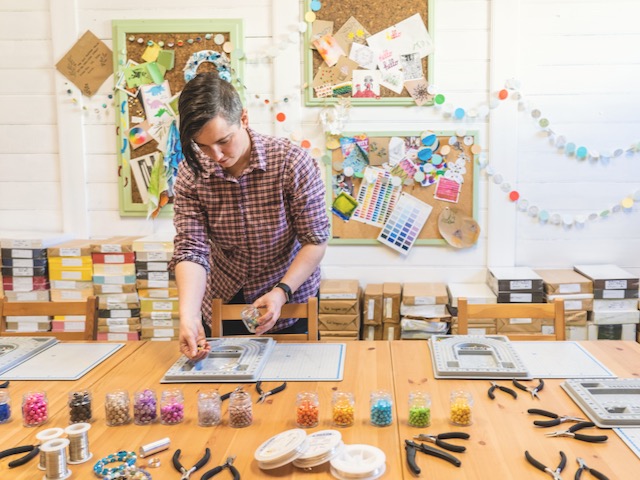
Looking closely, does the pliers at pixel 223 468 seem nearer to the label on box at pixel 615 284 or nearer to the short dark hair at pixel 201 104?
the short dark hair at pixel 201 104

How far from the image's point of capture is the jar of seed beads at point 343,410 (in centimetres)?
141

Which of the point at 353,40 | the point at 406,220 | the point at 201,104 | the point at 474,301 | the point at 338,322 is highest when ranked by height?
the point at 353,40

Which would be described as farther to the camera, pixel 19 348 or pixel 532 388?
pixel 19 348

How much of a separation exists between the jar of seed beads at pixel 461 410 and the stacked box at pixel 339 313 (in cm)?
173

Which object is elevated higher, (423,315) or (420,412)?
(420,412)

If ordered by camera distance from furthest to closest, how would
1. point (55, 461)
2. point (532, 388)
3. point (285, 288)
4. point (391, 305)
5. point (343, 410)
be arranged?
1. point (391, 305)
2. point (285, 288)
3. point (532, 388)
4. point (343, 410)
5. point (55, 461)

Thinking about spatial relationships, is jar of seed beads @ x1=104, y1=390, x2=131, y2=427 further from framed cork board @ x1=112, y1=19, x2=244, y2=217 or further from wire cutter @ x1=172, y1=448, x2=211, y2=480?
framed cork board @ x1=112, y1=19, x2=244, y2=217

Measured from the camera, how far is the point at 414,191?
11.1ft

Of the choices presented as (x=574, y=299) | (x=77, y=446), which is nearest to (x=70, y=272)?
(x=77, y=446)

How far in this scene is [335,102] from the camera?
3.34 meters

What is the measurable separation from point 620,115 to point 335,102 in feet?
4.85

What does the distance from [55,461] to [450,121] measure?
266 centimetres

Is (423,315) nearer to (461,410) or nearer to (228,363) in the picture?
(228,363)

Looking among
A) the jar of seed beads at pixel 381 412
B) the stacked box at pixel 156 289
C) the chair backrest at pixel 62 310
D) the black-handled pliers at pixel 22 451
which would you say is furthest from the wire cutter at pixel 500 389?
the stacked box at pixel 156 289
